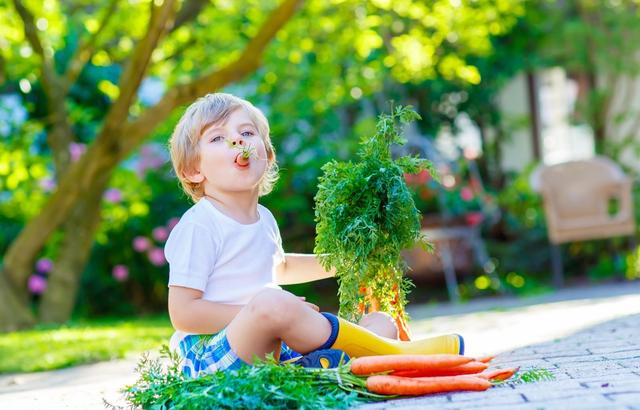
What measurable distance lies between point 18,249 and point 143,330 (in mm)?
1642

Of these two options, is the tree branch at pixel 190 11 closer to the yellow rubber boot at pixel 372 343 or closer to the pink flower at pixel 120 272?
the pink flower at pixel 120 272

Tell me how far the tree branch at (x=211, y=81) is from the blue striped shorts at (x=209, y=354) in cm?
484

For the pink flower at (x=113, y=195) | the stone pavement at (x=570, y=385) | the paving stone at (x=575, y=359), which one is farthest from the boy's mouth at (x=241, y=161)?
the pink flower at (x=113, y=195)

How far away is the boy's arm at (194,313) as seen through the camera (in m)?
3.04

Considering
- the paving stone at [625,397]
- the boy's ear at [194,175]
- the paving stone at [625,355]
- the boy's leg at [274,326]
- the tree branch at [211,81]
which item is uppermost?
the tree branch at [211,81]

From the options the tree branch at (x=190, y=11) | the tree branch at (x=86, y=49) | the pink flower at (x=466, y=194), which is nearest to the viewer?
the tree branch at (x=86, y=49)

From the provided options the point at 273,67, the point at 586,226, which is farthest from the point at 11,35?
the point at 586,226

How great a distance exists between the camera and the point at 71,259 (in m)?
9.07

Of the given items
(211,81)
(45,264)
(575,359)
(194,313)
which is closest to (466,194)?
(211,81)

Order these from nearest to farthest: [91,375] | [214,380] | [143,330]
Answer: [214,380]
[91,375]
[143,330]

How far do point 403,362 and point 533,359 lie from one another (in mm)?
1168

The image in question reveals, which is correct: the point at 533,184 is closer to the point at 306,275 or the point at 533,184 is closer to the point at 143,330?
the point at 143,330

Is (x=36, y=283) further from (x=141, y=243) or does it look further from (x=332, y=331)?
(x=332, y=331)

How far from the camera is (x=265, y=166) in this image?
3336mm
